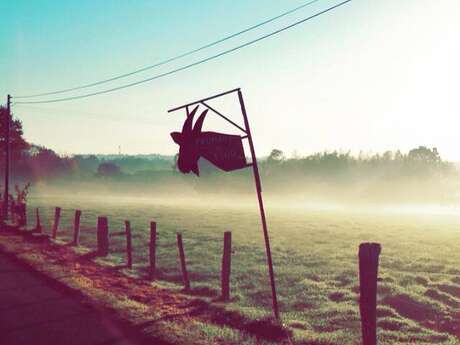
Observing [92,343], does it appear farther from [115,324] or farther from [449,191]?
[449,191]

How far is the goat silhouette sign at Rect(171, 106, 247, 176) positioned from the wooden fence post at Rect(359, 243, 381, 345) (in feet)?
10.4

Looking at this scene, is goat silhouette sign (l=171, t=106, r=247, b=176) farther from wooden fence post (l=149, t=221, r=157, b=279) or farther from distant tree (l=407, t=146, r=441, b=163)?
distant tree (l=407, t=146, r=441, b=163)

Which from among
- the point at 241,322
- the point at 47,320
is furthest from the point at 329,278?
the point at 47,320

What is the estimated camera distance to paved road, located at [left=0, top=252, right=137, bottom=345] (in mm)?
7168

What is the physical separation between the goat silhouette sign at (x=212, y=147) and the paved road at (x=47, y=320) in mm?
3527

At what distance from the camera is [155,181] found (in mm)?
148125

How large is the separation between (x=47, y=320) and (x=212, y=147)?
4337 mm

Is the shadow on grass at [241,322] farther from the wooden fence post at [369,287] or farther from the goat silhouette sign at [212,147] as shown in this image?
the goat silhouette sign at [212,147]

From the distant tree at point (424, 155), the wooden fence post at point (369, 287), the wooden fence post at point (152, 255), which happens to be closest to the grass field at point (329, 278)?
the wooden fence post at point (152, 255)

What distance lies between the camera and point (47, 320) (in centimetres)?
814

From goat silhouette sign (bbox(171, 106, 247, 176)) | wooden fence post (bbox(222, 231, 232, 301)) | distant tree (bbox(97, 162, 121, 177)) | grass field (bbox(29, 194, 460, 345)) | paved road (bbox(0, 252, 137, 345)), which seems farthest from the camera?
distant tree (bbox(97, 162, 121, 177))

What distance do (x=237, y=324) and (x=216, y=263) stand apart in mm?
8139

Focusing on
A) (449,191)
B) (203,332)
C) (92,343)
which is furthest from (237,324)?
(449,191)

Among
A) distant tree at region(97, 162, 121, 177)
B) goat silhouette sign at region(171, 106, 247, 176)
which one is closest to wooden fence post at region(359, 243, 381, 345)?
goat silhouette sign at region(171, 106, 247, 176)
